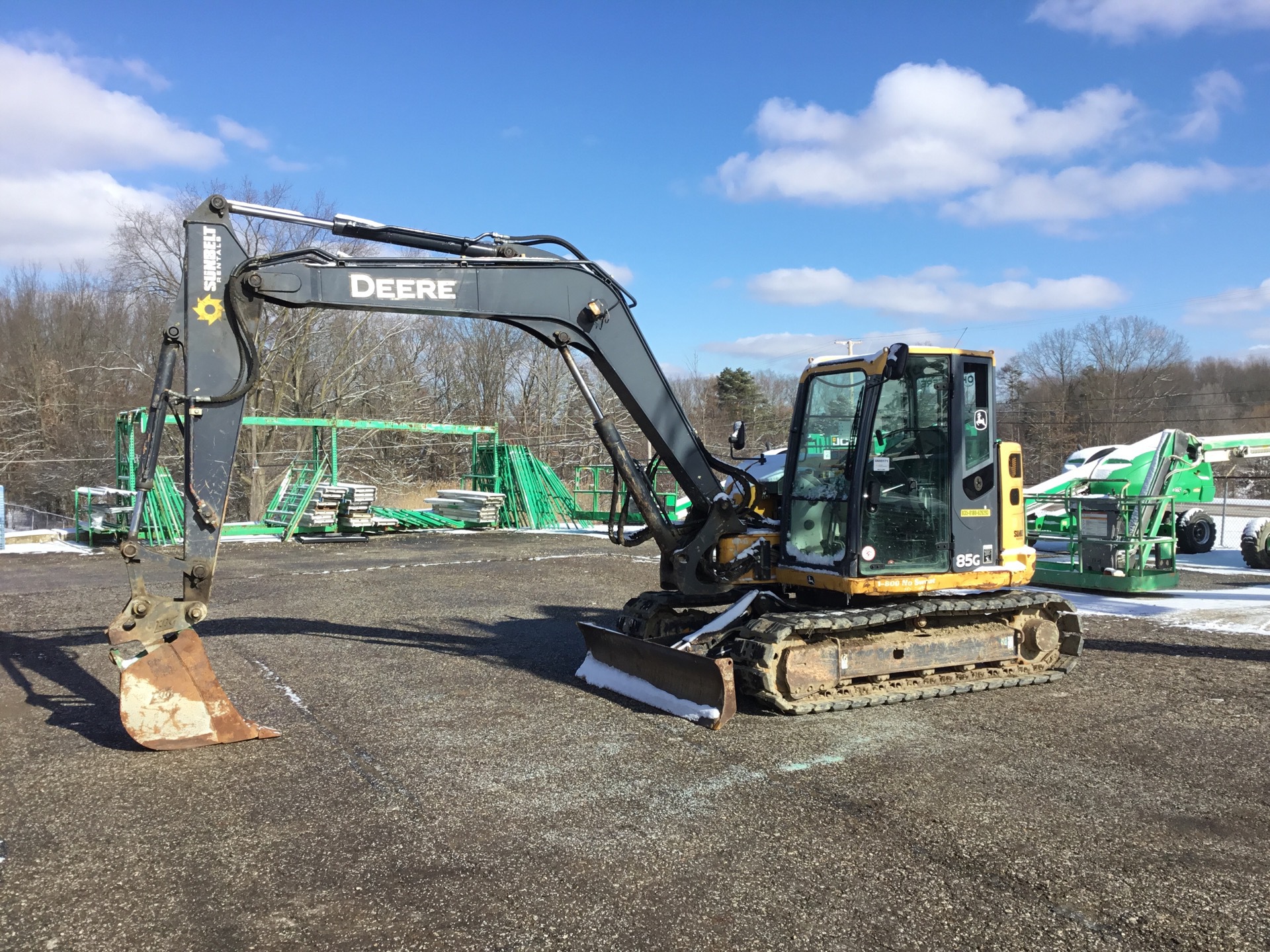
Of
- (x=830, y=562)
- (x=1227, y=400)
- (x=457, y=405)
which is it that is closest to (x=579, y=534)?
(x=830, y=562)

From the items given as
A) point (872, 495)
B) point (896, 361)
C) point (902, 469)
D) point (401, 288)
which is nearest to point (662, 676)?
point (872, 495)

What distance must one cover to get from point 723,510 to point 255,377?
3.63 meters

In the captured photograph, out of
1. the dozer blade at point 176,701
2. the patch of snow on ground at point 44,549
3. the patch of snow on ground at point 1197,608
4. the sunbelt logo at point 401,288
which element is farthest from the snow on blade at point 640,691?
the patch of snow on ground at point 44,549

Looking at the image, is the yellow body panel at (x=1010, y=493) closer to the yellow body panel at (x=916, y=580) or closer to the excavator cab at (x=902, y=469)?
the excavator cab at (x=902, y=469)

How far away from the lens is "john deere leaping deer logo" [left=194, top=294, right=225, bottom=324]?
6.34 m

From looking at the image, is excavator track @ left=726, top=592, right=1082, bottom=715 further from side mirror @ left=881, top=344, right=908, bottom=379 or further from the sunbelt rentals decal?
the sunbelt rentals decal

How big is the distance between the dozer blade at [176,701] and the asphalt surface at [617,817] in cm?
17

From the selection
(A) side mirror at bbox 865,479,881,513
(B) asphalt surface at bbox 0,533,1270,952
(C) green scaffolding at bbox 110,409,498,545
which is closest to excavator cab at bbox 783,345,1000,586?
(A) side mirror at bbox 865,479,881,513

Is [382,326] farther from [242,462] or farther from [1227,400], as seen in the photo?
[1227,400]

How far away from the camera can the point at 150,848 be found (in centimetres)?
446

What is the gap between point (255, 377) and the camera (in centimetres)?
604

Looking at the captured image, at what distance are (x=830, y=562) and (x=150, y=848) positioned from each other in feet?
16.0

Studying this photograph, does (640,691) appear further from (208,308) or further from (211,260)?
(211,260)

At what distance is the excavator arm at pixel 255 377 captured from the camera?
5.99 m
